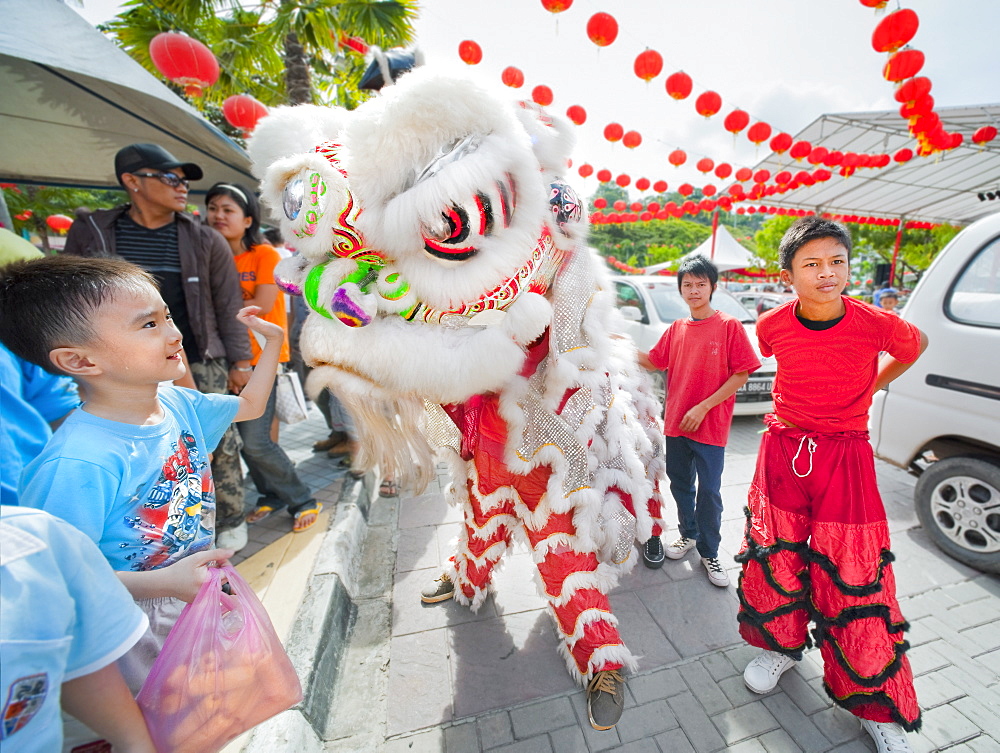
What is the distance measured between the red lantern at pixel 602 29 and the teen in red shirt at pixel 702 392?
14.8 feet

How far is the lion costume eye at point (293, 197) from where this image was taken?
1.19 metres

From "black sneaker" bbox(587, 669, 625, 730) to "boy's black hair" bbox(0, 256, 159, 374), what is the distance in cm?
193

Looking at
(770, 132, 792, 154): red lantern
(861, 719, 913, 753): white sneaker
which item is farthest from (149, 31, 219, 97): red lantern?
(770, 132, 792, 154): red lantern

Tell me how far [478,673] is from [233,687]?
118 centimetres

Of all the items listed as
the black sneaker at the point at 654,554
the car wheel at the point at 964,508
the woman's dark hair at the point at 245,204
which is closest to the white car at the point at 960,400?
the car wheel at the point at 964,508

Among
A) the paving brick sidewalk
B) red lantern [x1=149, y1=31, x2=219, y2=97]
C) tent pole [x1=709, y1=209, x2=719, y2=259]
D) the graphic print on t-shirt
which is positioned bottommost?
the paving brick sidewalk

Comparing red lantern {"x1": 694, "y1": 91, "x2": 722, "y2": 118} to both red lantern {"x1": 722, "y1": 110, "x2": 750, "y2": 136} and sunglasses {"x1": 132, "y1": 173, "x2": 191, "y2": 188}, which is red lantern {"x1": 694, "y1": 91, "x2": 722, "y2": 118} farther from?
sunglasses {"x1": 132, "y1": 173, "x2": 191, "y2": 188}

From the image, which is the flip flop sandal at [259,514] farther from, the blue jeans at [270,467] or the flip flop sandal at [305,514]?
the flip flop sandal at [305,514]

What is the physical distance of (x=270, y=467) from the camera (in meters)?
2.81

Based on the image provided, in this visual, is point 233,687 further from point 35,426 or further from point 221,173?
point 221,173

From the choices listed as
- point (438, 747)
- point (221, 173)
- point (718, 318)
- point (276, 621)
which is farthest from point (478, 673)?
point (221, 173)

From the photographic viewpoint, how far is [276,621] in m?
2.08

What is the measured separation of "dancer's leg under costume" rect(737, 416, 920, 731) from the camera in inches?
58.7

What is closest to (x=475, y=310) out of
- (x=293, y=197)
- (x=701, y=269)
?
(x=293, y=197)
